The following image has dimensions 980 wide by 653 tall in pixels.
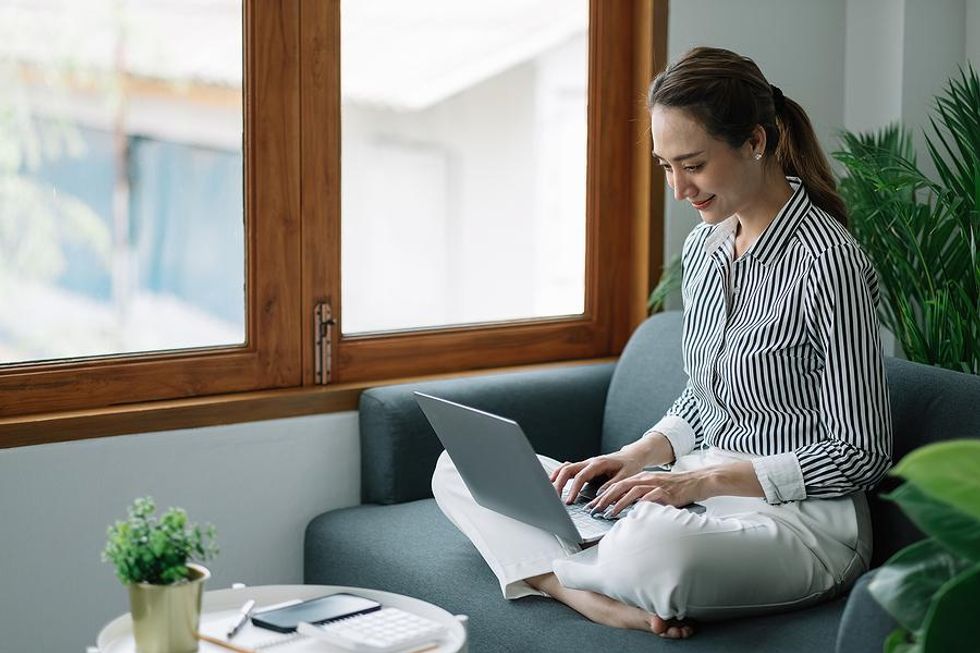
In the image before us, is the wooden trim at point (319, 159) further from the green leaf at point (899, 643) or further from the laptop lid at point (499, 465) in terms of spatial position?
the green leaf at point (899, 643)

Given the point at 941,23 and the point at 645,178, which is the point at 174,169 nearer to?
the point at 645,178

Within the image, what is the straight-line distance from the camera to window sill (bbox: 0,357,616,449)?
8.07 ft

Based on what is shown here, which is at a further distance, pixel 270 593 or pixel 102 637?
pixel 270 593

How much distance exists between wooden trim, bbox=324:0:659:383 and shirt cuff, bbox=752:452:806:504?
1038mm

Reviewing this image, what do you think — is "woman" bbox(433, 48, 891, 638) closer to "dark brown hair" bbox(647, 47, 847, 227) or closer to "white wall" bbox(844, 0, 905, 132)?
"dark brown hair" bbox(647, 47, 847, 227)

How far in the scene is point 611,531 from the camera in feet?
6.77

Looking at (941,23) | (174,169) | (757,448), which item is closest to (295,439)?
(174,169)

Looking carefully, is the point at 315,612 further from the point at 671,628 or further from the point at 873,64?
the point at 873,64

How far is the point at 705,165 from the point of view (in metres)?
2.27

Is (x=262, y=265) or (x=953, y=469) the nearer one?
(x=953, y=469)

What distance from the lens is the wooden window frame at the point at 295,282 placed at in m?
2.58

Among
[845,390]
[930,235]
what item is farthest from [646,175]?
[845,390]

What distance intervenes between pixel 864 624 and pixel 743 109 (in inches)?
37.3

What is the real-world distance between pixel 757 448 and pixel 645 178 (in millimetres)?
1070
